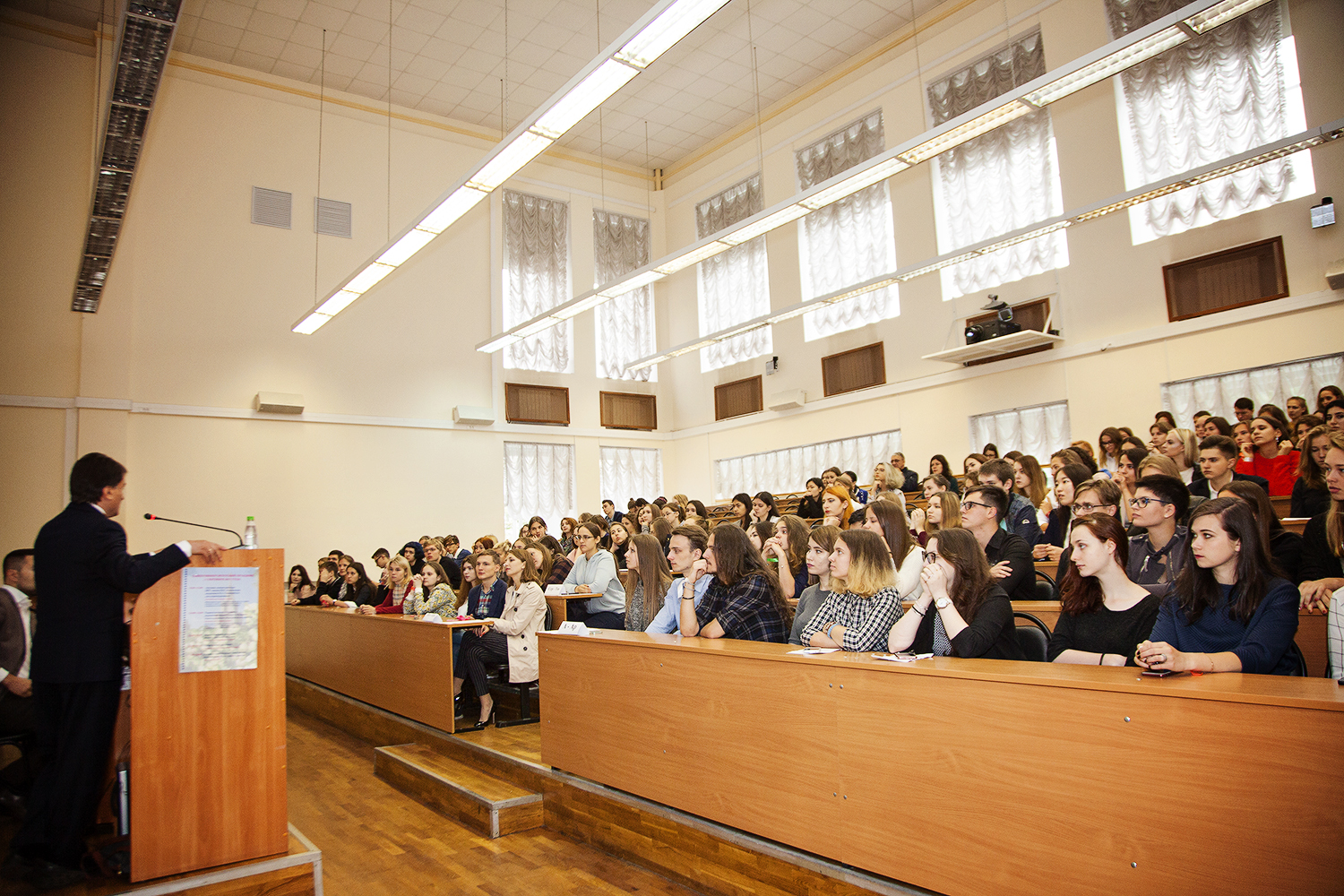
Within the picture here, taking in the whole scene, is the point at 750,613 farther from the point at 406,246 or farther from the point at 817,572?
the point at 406,246

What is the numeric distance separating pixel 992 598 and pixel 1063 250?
24.5ft

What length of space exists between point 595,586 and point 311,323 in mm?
6187

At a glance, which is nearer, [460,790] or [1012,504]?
[460,790]

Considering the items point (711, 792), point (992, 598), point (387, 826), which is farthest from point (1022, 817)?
point (387, 826)

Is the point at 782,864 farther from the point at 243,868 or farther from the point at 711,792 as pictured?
the point at 243,868

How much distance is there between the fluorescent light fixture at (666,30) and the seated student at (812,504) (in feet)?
14.6

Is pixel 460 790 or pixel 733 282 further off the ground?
pixel 733 282

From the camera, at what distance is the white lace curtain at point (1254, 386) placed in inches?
283

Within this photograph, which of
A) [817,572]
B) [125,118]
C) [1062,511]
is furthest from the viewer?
[125,118]

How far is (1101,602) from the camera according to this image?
2672mm

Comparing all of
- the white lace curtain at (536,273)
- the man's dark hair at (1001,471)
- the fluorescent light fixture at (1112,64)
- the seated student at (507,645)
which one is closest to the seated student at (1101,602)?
the man's dark hair at (1001,471)

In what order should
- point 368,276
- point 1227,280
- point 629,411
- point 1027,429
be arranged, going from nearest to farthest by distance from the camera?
point 1227,280 < point 368,276 < point 1027,429 < point 629,411

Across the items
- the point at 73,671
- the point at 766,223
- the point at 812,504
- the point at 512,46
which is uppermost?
the point at 512,46

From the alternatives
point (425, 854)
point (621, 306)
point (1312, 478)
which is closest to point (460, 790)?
point (425, 854)
